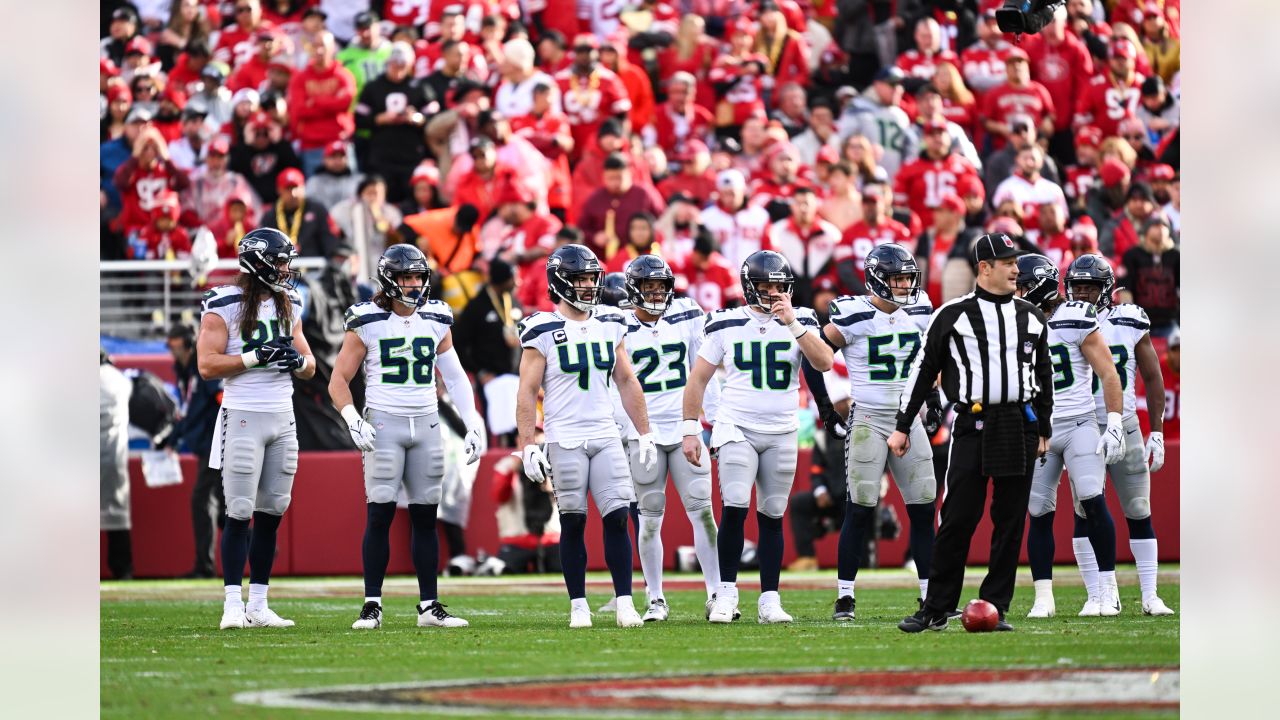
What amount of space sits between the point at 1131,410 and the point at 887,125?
695 cm

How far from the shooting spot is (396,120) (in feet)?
53.9

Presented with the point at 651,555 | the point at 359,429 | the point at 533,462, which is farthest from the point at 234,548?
the point at 651,555

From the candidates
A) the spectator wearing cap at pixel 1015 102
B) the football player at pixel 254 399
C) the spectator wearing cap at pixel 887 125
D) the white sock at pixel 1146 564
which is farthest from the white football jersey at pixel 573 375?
the spectator wearing cap at pixel 1015 102

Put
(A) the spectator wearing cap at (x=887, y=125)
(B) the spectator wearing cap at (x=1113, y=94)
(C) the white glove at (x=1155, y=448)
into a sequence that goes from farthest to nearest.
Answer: (B) the spectator wearing cap at (x=1113, y=94)
(A) the spectator wearing cap at (x=887, y=125)
(C) the white glove at (x=1155, y=448)

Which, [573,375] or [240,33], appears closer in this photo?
[573,375]

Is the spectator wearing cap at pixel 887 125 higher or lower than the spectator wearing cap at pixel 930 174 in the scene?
higher

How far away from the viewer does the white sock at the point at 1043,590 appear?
10047 mm

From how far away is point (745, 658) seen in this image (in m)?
7.65

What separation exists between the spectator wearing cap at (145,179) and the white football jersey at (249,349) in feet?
22.5

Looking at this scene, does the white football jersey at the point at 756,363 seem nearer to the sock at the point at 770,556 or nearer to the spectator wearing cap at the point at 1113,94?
the sock at the point at 770,556

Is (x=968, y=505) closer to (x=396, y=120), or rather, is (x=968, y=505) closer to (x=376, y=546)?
(x=376, y=546)

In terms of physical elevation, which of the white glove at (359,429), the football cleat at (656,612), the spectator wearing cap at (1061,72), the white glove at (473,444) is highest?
the spectator wearing cap at (1061,72)

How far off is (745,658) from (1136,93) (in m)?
11.6
